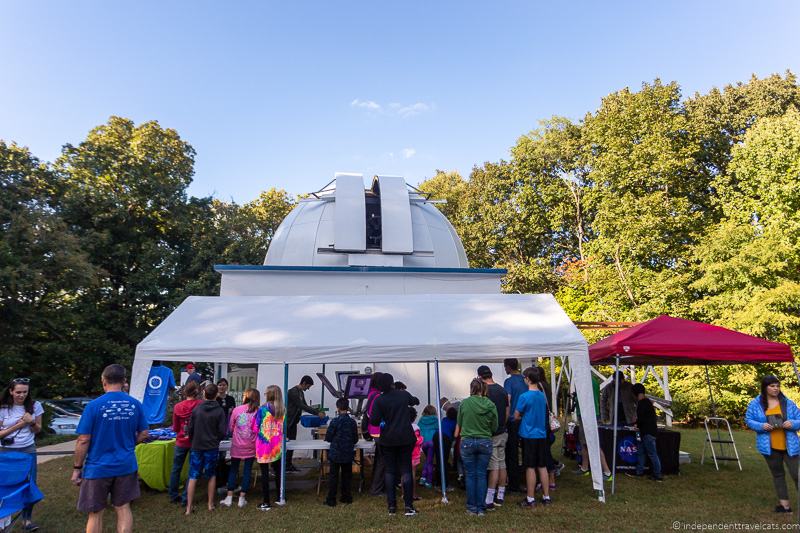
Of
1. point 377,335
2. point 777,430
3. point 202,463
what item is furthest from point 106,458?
point 777,430

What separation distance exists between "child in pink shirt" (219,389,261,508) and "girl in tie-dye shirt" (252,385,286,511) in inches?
3.4

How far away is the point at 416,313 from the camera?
29.7 feet

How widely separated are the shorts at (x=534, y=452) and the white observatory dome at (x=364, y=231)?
8732 millimetres

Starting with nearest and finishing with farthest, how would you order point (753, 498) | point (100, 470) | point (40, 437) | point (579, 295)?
point (100, 470)
point (753, 498)
point (40, 437)
point (579, 295)

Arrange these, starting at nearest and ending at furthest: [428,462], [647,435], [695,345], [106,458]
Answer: [106,458]
[695,345]
[428,462]
[647,435]

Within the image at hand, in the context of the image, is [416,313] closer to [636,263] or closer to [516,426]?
[516,426]

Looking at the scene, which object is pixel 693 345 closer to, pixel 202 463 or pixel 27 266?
pixel 202 463

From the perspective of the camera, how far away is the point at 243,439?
7.18 metres

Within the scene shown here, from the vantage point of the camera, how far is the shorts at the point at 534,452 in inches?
278

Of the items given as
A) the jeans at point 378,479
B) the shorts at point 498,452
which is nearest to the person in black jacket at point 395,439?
the jeans at point 378,479

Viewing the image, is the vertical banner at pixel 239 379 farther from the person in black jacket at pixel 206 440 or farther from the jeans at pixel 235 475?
the person in black jacket at pixel 206 440

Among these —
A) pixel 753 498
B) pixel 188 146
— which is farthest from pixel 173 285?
pixel 753 498

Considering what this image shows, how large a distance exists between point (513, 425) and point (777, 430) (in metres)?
3.43

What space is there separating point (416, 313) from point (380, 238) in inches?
290
